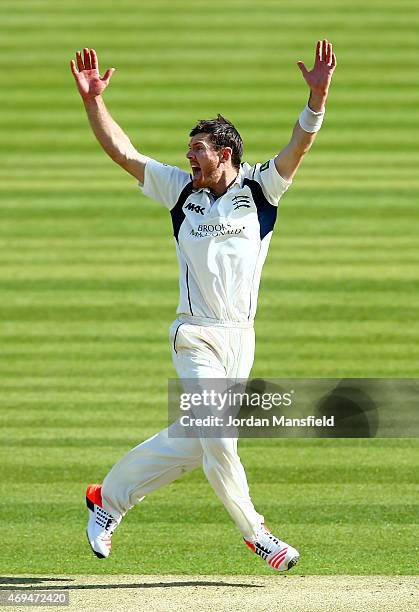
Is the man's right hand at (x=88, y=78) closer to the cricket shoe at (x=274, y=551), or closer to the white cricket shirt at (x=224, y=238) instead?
the white cricket shirt at (x=224, y=238)

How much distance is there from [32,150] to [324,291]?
7.23 metres

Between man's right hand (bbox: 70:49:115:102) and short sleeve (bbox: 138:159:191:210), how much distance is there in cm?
48

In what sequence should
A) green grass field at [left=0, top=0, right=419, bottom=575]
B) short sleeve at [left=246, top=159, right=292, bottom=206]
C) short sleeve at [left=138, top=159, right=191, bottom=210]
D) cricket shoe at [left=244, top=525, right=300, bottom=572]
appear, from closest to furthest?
cricket shoe at [left=244, top=525, right=300, bottom=572]
short sleeve at [left=246, top=159, right=292, bottom=206]
short sleeve at [left=138, top=159, right=191, bottom=210]
green grass field at [left=0, top=0, right=419, bottom=575]

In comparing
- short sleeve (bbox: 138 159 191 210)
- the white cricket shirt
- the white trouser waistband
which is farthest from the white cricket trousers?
short sleeve (bbox: 138 159 191 210)

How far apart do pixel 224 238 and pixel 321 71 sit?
37.9 inches

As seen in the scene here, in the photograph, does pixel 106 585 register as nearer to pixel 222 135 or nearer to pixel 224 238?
pixel 224 238

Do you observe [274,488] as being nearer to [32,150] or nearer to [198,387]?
[198,387]

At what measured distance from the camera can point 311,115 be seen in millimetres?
6371

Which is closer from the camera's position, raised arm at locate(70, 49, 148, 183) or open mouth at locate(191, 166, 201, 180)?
open mouth at locate(191, 166, 201, 180)

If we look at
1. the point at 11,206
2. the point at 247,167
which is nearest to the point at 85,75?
the point at 247,167

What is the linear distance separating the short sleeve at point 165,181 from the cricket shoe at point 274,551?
A: 1.74 metres

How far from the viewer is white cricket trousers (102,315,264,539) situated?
626 centimetres

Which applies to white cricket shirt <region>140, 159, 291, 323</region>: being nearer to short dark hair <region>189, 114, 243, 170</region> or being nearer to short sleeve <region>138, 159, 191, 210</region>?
short sleeve <region>138, 159, 191, 210</region>

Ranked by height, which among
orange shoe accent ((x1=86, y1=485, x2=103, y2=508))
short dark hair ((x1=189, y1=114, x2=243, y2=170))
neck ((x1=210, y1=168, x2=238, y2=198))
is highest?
short dark hair ((x1=189, y1=114, x2=243, y2=170))
